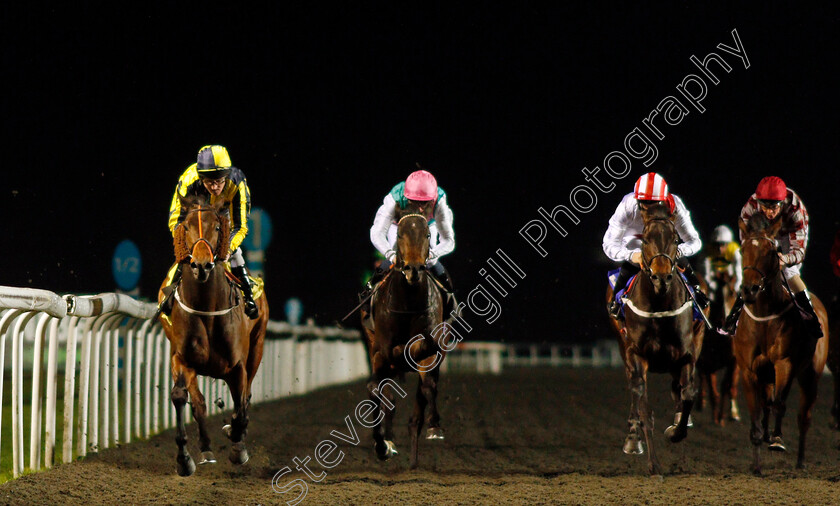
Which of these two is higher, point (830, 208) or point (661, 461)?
point (830, 208)

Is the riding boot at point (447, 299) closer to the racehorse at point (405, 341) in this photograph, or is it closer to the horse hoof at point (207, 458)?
the racehorse at point (405, 341)

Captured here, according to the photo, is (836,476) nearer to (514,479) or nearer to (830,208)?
(514,479)

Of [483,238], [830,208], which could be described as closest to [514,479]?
[830,208]

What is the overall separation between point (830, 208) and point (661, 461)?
1760 cm

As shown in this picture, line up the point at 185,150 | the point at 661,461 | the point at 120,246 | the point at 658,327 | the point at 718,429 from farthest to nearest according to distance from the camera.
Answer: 1. the point at 120,246
2. the point at 185,150
3. the point at 718,429
4. the point at 661,461
5. the point at 658,327

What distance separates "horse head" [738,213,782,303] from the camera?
6398mm

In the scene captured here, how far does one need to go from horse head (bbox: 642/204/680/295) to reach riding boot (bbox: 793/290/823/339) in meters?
0.99

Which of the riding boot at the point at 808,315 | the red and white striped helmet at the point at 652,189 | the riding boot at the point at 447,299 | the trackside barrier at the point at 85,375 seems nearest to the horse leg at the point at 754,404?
the riding boot at the point at 808,315

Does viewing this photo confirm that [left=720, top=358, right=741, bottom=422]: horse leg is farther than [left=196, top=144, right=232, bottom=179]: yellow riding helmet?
Yes

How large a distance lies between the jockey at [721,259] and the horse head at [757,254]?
3.45 meters

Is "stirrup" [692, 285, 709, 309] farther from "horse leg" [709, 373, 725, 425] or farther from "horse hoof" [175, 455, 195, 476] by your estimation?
"horse hoof" [175, 455, 195, 476]

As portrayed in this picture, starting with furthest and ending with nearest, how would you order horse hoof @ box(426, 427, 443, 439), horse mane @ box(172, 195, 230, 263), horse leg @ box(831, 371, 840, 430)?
horse leg @ box(831, 371, 840, 430)
horse hoof @ box(426, 427, 443, 439)
horse mane @ box(172, 195, 230, 263)

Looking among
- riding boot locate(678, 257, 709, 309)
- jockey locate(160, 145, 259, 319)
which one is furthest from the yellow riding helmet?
riding boot locate(678, 257, 709, 309)

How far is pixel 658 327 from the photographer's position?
648 centimetres
